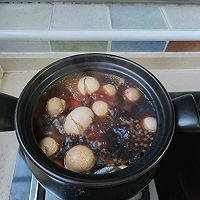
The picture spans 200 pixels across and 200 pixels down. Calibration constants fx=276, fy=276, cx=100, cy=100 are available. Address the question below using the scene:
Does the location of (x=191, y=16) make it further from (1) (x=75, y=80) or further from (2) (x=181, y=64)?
(1) (x=75, y=80)

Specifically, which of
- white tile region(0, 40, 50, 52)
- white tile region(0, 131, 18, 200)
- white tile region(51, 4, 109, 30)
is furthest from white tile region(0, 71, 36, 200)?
white tile region(51, 4, 109, 30)

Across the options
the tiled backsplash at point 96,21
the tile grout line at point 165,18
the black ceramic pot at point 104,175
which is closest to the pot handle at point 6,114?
the black ceramic pot at point 104,175

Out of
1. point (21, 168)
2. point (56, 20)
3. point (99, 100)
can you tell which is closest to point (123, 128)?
point (99, 100)

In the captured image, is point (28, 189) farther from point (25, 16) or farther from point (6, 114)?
point (25, 16)

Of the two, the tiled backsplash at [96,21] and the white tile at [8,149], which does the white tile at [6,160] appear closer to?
the white tile at [8,149]

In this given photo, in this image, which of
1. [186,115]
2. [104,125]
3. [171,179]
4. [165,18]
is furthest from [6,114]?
[165,18]

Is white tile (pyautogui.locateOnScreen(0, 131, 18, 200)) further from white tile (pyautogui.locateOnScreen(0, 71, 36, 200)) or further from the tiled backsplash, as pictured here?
the tiled backsplash
